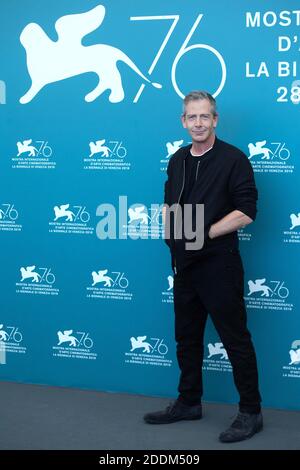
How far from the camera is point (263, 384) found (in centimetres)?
339

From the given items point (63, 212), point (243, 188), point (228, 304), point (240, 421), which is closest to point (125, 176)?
point (63, 212)

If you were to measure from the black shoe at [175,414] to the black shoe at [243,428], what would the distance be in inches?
10.6

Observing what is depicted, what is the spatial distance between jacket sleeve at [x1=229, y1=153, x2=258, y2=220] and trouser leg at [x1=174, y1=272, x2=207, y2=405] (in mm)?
443

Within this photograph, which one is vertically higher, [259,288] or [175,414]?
[259,288]

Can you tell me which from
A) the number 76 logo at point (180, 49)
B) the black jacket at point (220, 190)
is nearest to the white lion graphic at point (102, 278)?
the black jacket at point (220, 190)

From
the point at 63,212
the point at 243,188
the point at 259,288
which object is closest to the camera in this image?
the point at 243,188

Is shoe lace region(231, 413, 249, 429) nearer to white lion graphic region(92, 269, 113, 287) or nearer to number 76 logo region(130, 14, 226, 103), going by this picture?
white lion graphic region(92, 269, 113, 287)

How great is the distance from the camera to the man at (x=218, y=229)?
2938mm

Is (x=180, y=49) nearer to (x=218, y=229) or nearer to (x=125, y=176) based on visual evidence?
(x=125, y=176)

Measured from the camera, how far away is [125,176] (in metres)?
3.54

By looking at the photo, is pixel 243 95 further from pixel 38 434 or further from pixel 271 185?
pixel 38 434

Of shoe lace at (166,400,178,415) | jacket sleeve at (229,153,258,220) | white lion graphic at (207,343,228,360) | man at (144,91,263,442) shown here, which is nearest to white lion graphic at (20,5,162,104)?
man at (144,91,263,442)

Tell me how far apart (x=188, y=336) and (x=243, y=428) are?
49 cm
